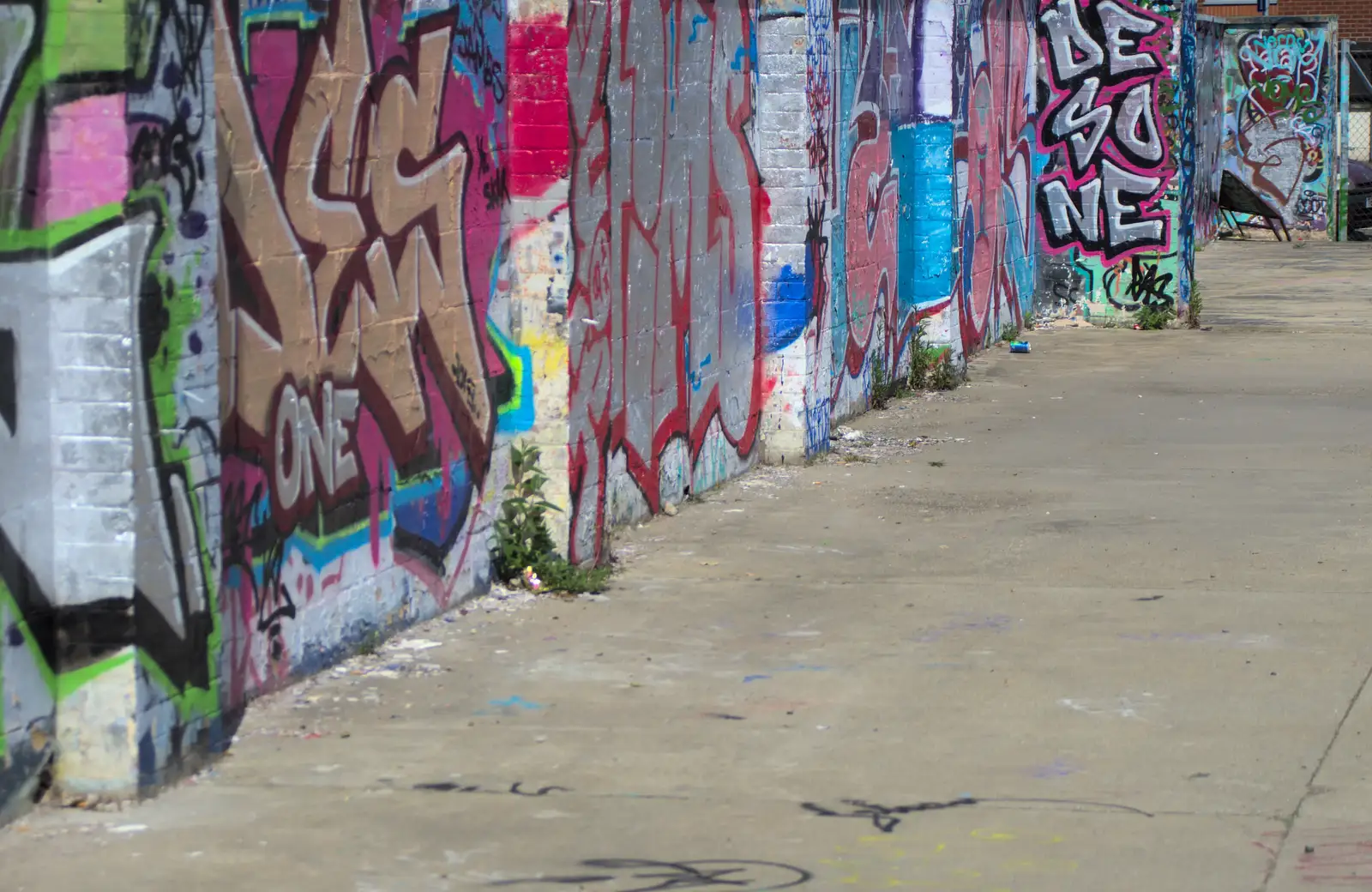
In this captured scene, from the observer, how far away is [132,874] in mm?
4773

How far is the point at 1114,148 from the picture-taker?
17.7m

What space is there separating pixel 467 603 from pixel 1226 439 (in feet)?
19.0

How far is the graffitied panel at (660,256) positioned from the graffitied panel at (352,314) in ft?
1.93

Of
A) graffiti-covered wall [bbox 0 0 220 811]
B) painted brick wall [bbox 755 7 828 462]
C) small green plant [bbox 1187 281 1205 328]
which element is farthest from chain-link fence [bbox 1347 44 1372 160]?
graffiti-covered wall [bbox 0 0 220 811]

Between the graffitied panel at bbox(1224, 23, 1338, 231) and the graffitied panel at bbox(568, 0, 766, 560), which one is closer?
the graffitied panel at bbox(568, 0, 766, 560)

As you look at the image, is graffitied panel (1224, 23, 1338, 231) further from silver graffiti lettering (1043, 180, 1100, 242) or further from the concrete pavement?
the concrete pavement

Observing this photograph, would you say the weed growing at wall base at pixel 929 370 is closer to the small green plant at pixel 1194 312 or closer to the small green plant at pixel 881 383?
the small green plant at pixel 881 383

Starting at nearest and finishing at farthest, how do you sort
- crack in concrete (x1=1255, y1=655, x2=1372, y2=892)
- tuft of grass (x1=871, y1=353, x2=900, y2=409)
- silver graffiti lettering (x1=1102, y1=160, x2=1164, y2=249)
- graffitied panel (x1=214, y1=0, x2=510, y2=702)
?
crack in concrete (x1=1255, y1=655, x2=1372, y2=892)
graffitied panel (x1=214, y1=0, x2=510, y2=702)
tuft of grass (x1=871, y1=353, x2=900, y2=409)
silver graffiti lettering (x1=1102, y1=160, x2=1164, y2=249)

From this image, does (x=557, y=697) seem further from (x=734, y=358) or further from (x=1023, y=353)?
(x=1023, y=353)

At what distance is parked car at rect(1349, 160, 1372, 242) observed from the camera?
2838cm

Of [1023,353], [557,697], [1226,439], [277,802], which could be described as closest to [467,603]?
[557,697]

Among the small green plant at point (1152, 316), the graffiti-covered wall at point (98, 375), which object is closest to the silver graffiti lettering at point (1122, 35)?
the small green plant at point (1152, 316)

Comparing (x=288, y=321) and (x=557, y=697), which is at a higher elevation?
(x=288, y=321)

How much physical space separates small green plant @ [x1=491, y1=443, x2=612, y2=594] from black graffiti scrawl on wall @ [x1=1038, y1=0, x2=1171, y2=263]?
10951mm
